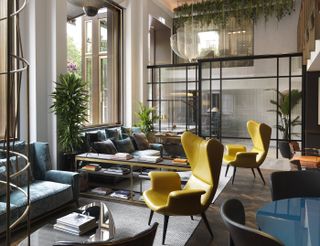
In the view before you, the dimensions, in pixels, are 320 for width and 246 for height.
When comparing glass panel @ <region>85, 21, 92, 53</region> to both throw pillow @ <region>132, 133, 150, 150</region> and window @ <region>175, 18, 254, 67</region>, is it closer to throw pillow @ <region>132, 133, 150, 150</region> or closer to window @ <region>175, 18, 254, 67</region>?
throw pillow @ <region>132, 133, 150, 150</region>

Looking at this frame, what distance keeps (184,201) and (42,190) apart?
1863 millimetres

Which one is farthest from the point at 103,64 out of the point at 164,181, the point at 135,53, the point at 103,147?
the point at 164,181

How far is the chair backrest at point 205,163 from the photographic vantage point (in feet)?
10.8

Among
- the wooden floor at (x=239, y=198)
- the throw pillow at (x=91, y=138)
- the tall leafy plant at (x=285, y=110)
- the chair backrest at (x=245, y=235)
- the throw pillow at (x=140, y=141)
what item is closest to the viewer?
the chair backrest at (x=245, y=235)

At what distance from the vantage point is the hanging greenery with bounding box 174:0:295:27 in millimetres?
9359

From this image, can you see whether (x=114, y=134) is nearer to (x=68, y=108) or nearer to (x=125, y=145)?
(x=125, y=145)

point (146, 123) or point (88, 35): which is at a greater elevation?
point (88, 35)

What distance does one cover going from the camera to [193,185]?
12.0 ft

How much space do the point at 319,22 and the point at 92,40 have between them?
17.0ft

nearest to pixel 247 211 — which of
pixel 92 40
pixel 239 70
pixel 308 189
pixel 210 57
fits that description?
pixel 308 189

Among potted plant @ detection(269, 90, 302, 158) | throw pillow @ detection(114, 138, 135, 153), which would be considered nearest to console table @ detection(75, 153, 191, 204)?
throw pillow @ detection(114, 138, 135, 153)

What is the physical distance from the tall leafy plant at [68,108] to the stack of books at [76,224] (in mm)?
2439

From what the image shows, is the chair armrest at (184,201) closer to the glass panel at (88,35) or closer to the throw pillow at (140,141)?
the throw pillow at (140,141)

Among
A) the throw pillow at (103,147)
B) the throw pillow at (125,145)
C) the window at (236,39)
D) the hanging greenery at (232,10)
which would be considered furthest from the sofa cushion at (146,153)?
the hanging greenery at (232,10)
